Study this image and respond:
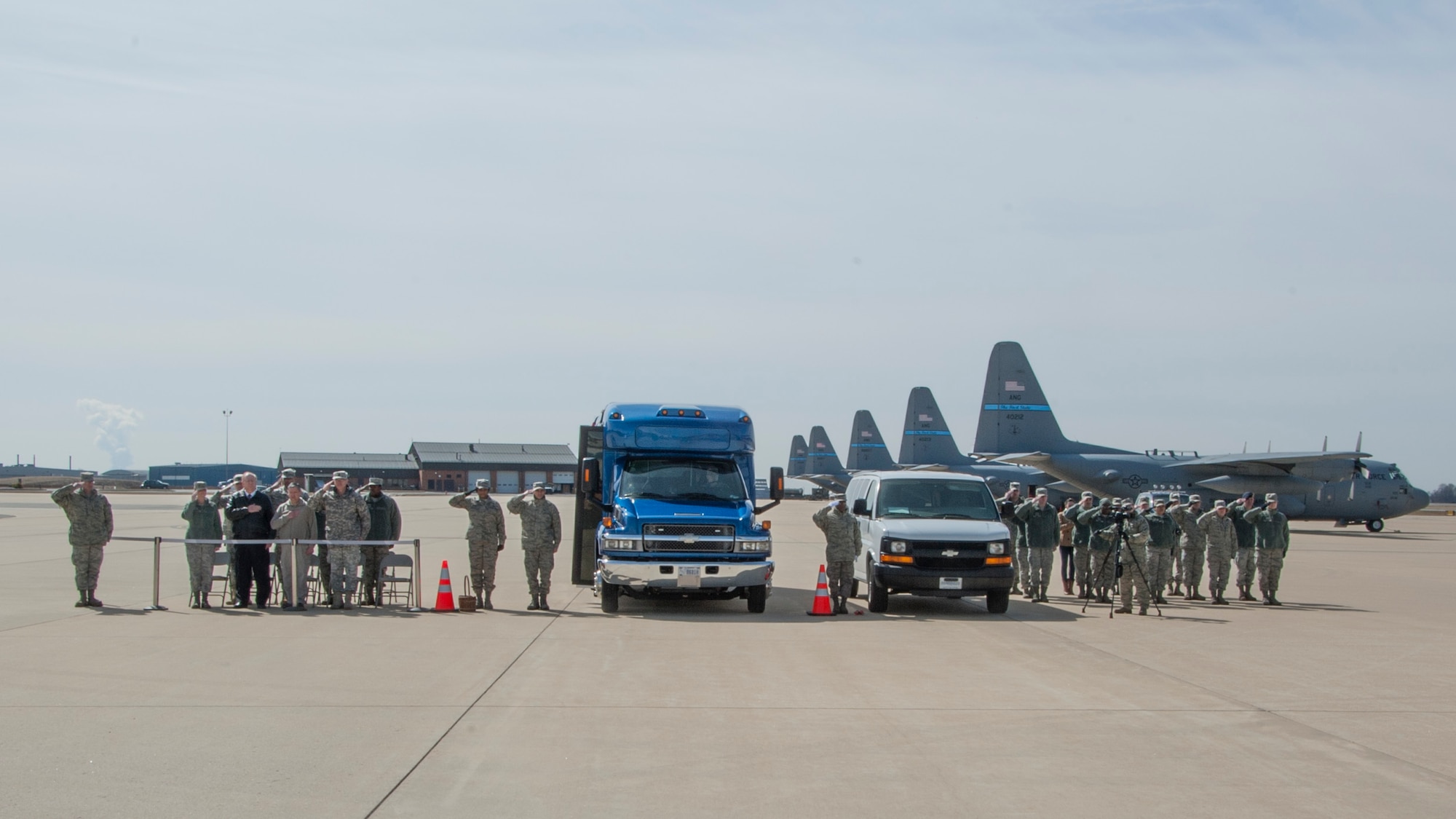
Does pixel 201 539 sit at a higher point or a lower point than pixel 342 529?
lower

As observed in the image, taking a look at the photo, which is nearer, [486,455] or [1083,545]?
[1083,545]

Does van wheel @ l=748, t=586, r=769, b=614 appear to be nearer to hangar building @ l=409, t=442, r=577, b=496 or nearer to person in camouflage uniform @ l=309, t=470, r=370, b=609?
person in camouflage uniform @ l=309, t=470, r=370, b=609

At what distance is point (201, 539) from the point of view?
52.0ft

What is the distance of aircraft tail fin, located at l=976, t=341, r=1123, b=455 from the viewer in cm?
4766

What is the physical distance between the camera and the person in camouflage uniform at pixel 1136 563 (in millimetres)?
16938

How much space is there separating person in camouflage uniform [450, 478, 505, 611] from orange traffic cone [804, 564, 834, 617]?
439 centimetres

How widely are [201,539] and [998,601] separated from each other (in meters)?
11.1

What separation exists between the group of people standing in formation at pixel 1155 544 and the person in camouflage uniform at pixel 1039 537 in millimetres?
12

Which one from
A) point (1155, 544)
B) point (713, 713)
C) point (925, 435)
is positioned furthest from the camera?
point (925, 435)

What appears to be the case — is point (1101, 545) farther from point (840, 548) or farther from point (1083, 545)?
point (840, 548)

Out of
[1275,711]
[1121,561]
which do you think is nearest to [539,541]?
[1121,561]

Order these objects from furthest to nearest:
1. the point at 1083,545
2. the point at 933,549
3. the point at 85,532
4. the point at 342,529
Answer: the point at 1083,545 → the point at 933,549 → the point at 342,529 → the point at 85,532

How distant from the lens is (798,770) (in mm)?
7098

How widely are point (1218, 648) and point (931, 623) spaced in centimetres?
369
